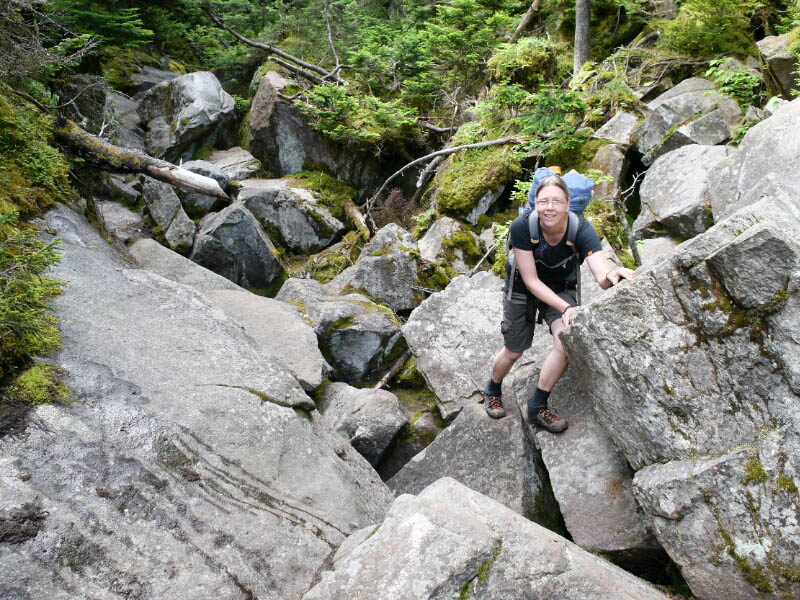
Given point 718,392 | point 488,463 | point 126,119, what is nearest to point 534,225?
point 718,392

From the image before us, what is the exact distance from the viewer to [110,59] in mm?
17422

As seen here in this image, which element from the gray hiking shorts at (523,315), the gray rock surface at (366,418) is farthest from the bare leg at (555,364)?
the gray rock surface at (366,418)

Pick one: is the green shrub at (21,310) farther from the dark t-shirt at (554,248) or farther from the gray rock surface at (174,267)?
the dark t-shirt at (554,248)

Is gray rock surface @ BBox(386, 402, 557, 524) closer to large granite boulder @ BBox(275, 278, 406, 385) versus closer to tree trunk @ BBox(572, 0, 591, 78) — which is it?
large granite boulder @ BBox(275, 278, 406, 385)

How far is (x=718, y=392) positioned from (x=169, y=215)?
41.8 ft

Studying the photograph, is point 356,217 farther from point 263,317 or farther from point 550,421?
point 550,421

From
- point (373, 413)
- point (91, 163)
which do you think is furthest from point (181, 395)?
point (91, 163)

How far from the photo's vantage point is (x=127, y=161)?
9.14 meters

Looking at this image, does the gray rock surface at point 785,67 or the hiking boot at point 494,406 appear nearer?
the hiking boot at point 494,406

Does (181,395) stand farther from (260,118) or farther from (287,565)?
(260,118)

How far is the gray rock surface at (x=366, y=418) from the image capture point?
7008mm

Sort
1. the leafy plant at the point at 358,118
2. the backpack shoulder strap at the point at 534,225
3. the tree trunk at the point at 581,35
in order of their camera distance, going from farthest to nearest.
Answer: the leafy plant at the point at 358,118 → the tree trunk at the point at 581,35 → the backpack shoulder strap at the point at 534,225

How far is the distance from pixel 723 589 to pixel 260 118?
16.7 meters

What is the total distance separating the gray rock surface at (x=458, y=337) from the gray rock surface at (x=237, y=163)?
9.96 m
